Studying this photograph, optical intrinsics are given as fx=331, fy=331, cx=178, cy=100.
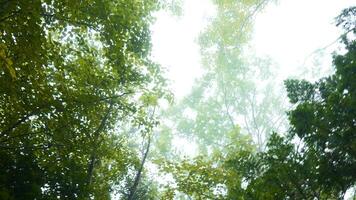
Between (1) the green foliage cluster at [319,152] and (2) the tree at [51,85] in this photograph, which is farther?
(1) the green foliage cluster at [319,152]

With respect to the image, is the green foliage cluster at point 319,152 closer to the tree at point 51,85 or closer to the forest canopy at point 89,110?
the forest canopy at point 89,110

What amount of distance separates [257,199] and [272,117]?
85.5 ft

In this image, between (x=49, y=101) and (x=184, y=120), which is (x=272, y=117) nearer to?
(x=184, y=120)

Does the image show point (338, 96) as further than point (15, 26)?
Yes

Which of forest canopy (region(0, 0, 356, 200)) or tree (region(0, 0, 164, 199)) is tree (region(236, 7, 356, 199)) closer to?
forest canopy (region(0, 0, 356, 200))

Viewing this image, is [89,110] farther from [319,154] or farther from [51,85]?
[319,154]

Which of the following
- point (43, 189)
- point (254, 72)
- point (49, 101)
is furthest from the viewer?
point (254, 72)

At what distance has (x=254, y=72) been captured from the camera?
29.5 meters

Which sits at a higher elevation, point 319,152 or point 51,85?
point 51,85

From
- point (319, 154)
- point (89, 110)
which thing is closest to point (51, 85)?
point (89, 110)

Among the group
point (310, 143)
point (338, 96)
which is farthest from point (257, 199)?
point (338, 96)

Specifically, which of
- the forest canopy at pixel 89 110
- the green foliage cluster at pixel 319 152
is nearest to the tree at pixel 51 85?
the forest canopy at pixel 89 110

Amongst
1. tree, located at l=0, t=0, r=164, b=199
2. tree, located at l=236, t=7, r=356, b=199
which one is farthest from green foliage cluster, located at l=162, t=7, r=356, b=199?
tree, located at l=0, t=0, r=164, b=199

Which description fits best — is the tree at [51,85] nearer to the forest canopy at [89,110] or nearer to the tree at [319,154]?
the forest canopy at [89,110]
